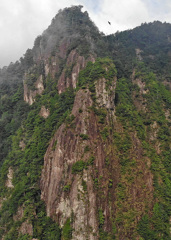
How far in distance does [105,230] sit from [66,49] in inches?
1815

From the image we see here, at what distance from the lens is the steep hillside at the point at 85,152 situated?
31.0 m

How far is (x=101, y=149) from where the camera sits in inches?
1352

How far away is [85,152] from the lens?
33.1 meters

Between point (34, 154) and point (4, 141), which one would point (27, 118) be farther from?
point (34, 154)

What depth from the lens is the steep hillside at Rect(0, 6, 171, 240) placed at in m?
31.0

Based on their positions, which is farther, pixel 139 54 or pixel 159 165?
pixel 139 54

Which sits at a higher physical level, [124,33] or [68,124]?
[124,33]

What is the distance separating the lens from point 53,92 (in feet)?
165

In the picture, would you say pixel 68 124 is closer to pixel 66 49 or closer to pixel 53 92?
pixel 53 92

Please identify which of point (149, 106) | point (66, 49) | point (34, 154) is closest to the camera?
point (34, 154)

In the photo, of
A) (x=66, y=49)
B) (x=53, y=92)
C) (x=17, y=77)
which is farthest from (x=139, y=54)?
(x=17, y=77)

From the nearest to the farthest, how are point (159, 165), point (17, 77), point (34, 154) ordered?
point (159, 165) < point (34, 154) < point (17, 77)

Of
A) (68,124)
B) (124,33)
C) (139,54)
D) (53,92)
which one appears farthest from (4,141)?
(124,33)

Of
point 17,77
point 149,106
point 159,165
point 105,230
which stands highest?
point 17,77
